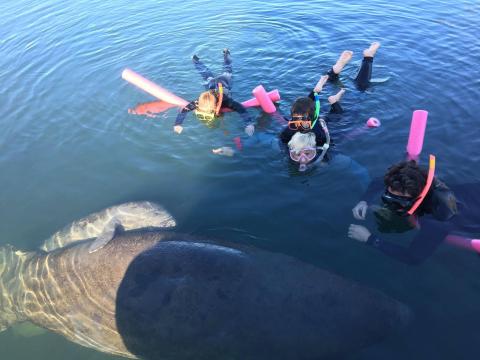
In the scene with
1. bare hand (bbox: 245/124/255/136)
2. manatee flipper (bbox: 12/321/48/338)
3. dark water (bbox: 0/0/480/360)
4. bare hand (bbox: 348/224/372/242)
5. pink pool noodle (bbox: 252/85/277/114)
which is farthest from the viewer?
pink pool noodle (bbox: 252/85/277/114)

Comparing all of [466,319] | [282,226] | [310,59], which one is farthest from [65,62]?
[466,319]

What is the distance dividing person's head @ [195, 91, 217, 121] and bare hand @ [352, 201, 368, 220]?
316 cm

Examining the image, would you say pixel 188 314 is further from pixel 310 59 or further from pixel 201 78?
Result: pixel 310 59

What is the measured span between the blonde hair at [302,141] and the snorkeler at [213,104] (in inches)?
46.7

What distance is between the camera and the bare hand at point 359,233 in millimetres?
4773

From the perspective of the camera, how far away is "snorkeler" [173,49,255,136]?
22.6ft

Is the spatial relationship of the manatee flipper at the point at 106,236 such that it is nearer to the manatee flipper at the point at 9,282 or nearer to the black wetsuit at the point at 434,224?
the manatee flipper at the point at 9,282

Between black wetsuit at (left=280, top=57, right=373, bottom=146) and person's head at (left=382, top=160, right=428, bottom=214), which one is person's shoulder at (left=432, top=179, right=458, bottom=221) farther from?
black wetsuit at (left=280, top=57, right=373, bottom=146)

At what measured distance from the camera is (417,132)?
590 centimetres

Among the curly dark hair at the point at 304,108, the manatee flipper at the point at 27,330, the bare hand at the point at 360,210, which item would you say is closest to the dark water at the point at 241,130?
the manatee flipper at the point at 27,330

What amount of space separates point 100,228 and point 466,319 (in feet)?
15.2

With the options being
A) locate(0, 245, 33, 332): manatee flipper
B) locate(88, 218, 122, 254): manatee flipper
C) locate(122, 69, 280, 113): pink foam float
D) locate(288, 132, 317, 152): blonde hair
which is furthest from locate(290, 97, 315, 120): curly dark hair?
locate(0, 245, 33, 332): manatee flipper

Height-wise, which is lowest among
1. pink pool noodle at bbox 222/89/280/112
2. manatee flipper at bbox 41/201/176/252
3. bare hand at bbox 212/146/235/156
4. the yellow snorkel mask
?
manatee flipper at bbox 41/201/176/252

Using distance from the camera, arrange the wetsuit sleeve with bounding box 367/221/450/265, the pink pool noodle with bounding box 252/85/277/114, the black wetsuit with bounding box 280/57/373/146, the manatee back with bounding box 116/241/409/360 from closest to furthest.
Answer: the manatee back with bounding box 116/241/409/360 < the wetsuit sleeve with bounding box 367/221/450/265 < the black wetsuit with bounding box 280/57/373/146 < the pink pool noodle with bounding box 252/85/277/114
